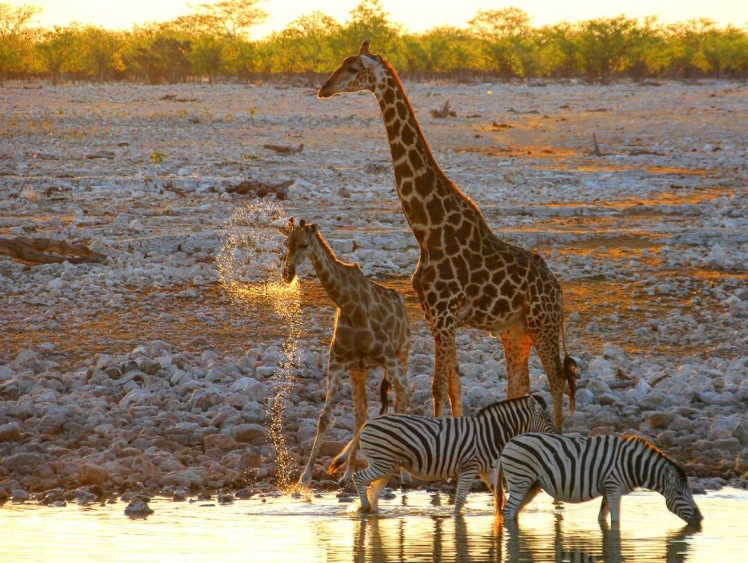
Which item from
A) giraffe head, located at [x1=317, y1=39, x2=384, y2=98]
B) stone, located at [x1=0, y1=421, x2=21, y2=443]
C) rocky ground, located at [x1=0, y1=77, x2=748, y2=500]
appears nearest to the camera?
giraffe head, located at [x1=317, y1=39, x2=384, y2=98]

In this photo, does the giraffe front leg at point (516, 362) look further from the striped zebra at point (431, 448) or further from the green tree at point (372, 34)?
the green tree at point (372, 34)

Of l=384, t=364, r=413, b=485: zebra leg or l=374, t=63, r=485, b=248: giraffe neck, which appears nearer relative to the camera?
l=384, t=364, r=413, b=485: zebra leg

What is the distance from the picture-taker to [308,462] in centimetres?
905

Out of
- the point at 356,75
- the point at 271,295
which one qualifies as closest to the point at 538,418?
the point at 356,75

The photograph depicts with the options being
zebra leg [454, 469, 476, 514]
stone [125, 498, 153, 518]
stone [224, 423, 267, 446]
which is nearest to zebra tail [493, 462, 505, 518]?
zebra leg [454, 469, 476, 514]

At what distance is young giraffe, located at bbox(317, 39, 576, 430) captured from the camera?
30.7 ft

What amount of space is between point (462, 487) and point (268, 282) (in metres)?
7.55

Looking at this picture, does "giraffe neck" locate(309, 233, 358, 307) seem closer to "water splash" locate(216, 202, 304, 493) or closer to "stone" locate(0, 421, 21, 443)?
"water splash" locate(216, 202, 304, 493)

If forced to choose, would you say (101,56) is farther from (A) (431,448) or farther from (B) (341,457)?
(A) (431,448)

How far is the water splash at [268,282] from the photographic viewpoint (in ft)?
35.7

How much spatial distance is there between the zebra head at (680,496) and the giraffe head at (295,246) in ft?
9.32

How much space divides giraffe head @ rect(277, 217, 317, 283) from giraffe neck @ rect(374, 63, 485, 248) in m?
0.89

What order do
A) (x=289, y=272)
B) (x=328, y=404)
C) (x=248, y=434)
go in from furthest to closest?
(x=248, y=434)
(x=328, y=404)
(x=289, y=272)

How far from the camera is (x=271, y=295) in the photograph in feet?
49.4
